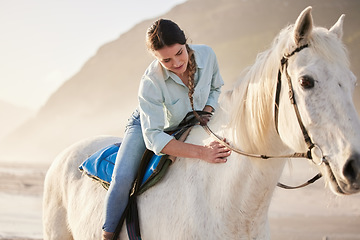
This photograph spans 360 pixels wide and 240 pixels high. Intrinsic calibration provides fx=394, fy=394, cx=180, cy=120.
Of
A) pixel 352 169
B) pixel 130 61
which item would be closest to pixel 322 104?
pixel 352 169

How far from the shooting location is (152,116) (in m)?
2.30

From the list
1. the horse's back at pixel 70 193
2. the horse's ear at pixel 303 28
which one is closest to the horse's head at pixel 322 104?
the horse's ear at pixel 303 28

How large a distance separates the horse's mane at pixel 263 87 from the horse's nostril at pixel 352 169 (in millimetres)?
419

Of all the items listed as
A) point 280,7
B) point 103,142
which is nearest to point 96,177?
point 103,142

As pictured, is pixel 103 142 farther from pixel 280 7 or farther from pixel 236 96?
pixel 280 7

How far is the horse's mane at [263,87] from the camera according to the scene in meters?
1.71

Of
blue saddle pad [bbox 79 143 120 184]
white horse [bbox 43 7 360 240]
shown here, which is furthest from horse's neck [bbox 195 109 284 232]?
blue saddle pad [bbox 79 143 120 184]

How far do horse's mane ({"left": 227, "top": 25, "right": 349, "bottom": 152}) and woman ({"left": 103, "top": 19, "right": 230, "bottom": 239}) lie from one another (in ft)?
0.63

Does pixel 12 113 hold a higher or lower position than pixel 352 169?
lower

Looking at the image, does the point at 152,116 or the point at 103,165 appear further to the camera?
the point at 103,165

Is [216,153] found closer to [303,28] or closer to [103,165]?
[303,28]

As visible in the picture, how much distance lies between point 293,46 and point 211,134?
2.31 feet

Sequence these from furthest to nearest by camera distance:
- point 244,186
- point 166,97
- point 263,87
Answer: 1. point 166,97
2. point 244,186
3. point 263,87

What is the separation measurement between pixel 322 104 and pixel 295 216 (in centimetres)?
721
